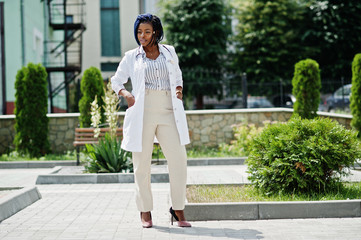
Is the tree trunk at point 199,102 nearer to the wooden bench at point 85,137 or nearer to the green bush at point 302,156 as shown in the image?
the wooden bench at point 85,137

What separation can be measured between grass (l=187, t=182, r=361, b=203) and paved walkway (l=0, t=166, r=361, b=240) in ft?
1.53

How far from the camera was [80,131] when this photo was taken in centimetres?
1236

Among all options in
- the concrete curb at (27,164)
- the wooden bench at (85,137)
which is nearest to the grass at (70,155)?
the concrete curb at (27,164)

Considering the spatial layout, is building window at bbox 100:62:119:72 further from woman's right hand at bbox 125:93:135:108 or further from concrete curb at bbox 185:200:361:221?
woman's right hand at bbox 125:93:135:108

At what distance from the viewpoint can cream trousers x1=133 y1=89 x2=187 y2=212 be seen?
17.1 feet

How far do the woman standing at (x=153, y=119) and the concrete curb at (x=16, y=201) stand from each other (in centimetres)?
172

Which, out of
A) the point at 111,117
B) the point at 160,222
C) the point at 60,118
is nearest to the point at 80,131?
the point at 111,117

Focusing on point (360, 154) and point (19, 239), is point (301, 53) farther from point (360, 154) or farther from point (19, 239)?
point (19, 239)

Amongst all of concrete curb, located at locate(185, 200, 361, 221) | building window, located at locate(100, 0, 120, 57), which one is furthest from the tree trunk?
concrete curb, located at locate(185, 200, 361, 221)

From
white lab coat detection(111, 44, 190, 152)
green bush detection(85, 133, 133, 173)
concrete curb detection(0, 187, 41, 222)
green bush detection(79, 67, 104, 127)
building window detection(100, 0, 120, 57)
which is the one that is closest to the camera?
white lab coat detection(111, 44, 190, 152)

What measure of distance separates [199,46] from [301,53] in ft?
23.0

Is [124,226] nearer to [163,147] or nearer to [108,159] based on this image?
[163,147]

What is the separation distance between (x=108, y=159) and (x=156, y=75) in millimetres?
4783

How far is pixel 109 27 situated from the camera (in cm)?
3459
